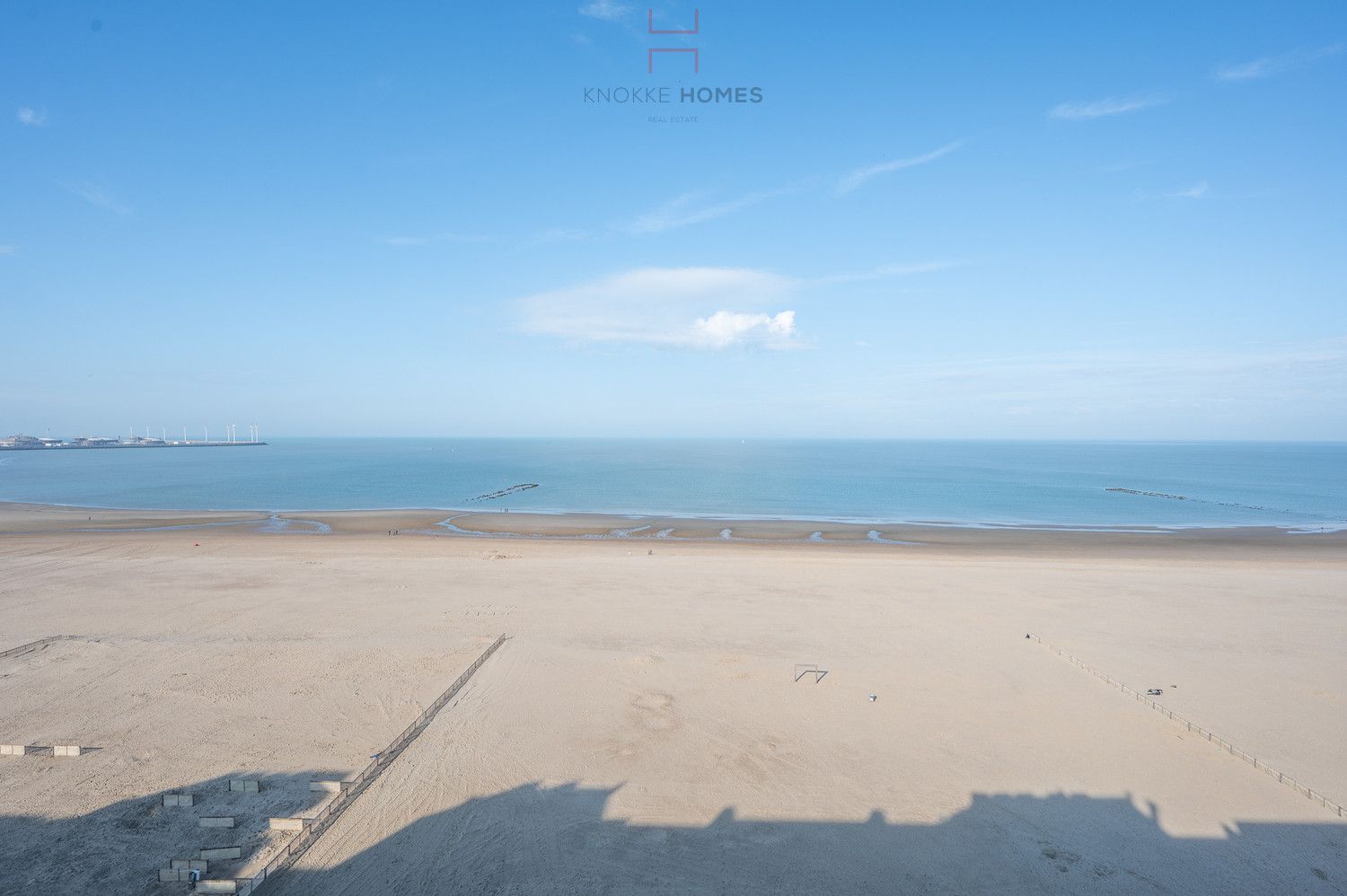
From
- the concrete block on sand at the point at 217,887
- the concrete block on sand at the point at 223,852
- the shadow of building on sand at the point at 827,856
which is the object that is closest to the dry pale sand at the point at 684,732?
the shadow of building on sand at the point at 827,856

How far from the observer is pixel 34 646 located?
19984 millimetres

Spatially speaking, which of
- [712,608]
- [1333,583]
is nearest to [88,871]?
[712,608]

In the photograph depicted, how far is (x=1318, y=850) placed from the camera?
11305mm

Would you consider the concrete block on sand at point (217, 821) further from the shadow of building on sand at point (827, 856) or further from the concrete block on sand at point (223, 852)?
the shadow of building on sand at point (827, 856)

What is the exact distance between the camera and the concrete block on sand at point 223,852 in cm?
1041

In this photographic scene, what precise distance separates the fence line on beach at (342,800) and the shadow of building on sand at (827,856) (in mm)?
258

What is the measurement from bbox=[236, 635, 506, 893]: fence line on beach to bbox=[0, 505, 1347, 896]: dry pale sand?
0.94 ft

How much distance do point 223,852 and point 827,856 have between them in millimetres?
10791

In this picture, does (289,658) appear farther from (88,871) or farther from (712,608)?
(712,608)

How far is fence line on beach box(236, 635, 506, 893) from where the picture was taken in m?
10.2

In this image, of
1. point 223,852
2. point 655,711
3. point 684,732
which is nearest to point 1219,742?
point 684,732

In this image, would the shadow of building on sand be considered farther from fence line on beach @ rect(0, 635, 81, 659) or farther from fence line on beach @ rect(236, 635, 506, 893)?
fence line on beach @ rect(0, 635, 81, 659)

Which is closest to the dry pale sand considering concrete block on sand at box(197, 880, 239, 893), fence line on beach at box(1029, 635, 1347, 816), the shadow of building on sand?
the shadow of building on sand

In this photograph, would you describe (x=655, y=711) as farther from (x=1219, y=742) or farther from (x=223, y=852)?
(x=1219, y=742)
